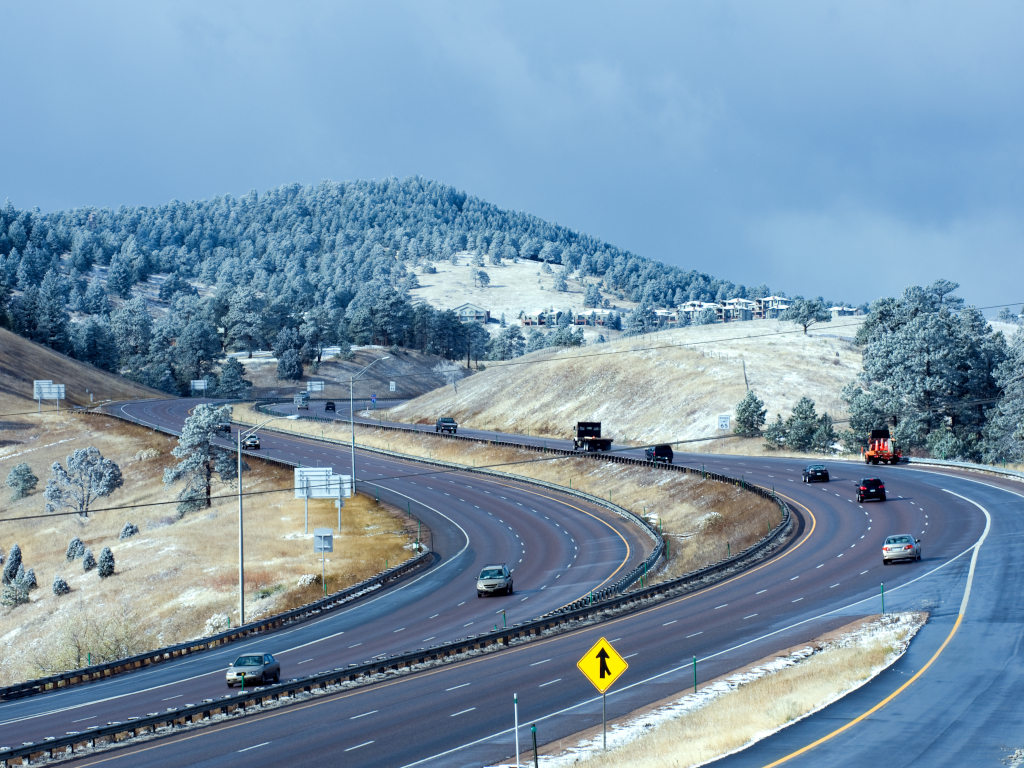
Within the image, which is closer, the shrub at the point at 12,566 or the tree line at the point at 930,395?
the shrub at the point at 12,566

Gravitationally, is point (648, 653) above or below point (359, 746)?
above

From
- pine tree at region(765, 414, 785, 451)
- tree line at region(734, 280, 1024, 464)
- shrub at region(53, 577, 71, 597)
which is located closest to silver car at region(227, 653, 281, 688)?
shrub at region(53, 577, 71, 597)

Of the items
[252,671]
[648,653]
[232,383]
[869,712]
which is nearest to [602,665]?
[869,712]

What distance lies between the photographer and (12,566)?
246 ft

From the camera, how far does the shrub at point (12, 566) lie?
73850 mm

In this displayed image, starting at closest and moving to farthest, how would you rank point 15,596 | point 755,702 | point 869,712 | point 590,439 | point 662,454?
point 869,712 → point 755,702 → point 15,596 → point 662,454 → point 590,439

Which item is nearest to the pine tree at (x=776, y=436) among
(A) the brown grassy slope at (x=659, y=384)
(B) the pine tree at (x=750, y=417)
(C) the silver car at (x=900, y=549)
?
(B) the pine tree at (x=750, y=417)

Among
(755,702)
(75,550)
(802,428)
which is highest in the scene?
(802,428)

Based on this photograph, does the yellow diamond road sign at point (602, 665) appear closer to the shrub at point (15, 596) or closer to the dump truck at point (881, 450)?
the shrub at point (15, 596)

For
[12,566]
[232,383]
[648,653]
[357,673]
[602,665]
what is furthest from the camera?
[232,383]

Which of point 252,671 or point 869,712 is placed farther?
point 252,671

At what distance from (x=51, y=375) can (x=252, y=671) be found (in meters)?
131

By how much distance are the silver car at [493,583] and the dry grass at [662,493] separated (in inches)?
317

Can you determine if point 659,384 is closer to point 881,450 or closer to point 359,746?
point 881,450
